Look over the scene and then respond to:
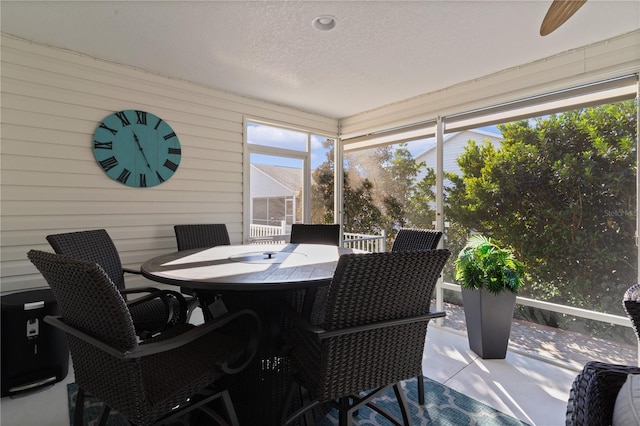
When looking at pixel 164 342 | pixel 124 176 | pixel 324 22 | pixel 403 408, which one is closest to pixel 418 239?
pixel 403 408

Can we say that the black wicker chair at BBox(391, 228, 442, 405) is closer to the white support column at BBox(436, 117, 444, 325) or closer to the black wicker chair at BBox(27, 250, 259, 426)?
the white support column at BBox(436, 117, 444, 325)

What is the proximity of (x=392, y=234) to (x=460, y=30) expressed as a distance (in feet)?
8.73

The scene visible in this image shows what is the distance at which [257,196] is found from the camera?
416cm

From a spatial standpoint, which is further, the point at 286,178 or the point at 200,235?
the point at 286,178

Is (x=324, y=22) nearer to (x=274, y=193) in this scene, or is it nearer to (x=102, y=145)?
(x=102, y=145)

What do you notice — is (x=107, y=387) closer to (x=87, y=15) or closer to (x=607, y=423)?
(x=607, y=423)

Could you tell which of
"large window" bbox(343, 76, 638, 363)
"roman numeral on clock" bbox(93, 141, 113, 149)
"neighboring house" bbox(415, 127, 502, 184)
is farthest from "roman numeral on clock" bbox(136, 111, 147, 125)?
"neighboring house" bbox(415, 127, 502, 184)

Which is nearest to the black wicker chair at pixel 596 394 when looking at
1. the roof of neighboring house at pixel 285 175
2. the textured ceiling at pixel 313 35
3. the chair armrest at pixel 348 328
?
the chair armrest at pixel 348 328

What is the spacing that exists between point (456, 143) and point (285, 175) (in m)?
2.26

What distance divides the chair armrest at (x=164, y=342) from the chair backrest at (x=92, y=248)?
34.5 inches

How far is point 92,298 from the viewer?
3.85ft

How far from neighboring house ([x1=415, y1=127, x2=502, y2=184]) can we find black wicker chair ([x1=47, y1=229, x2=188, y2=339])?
314 cm

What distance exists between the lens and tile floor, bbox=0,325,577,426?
6.53ft

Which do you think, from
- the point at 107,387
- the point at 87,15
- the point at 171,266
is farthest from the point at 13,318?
the point at 87,15
